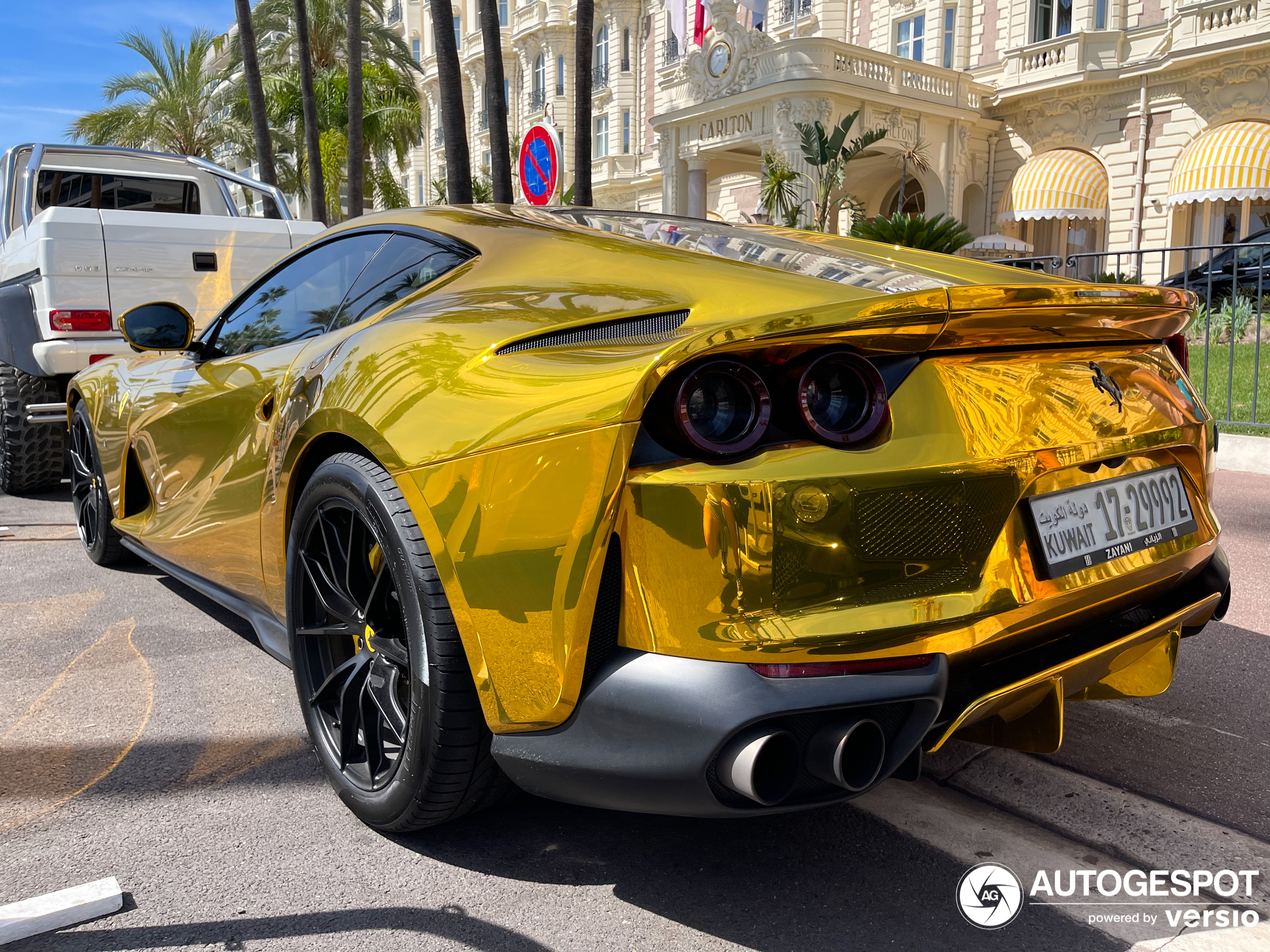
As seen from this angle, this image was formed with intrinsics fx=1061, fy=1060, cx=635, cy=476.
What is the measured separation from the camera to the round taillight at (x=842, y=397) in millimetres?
1771

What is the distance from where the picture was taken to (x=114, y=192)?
8.40m

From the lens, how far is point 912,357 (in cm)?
189

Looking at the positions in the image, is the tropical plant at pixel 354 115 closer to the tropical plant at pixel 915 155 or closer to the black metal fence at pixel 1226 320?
the tropical plant at pixel 915 155

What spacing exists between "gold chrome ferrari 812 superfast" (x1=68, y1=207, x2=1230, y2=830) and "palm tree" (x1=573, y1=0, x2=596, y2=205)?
11.6 metres

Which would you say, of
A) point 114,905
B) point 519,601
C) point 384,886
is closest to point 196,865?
point 114,905

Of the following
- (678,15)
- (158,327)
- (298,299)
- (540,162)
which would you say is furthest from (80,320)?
(678,15)

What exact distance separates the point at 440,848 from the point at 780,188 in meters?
21.5

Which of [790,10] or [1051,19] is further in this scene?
[790,10]

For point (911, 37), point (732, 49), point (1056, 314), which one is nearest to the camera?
point (1056, 314)

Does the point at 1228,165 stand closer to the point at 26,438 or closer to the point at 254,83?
the point at 254,83

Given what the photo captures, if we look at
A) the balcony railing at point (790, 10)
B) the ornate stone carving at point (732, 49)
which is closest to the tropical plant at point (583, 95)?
the ornate stone carving at point (732, 49)

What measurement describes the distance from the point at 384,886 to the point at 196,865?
1.36 ft

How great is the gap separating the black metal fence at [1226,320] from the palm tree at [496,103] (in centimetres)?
651

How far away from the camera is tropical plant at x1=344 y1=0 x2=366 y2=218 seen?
64.4 feet
